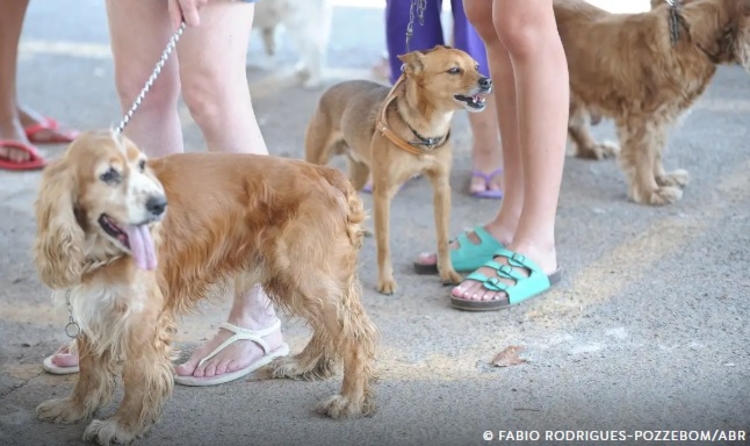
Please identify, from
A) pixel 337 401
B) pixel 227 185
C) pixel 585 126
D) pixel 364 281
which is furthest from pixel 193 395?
pixel 585 126

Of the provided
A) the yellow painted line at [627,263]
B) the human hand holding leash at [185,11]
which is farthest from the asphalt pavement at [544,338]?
the human hand holding leash at [185,11]

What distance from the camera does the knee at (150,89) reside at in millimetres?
3549

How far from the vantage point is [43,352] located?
3754mm

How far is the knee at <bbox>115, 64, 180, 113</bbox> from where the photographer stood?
3.55 m

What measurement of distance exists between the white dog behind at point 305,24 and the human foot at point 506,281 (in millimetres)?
3554

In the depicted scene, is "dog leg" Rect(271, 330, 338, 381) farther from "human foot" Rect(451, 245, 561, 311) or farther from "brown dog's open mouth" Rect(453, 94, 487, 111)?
"brown dog's open mouth" Rect(453, 94, 487, 111)

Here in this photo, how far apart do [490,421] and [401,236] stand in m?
1.92

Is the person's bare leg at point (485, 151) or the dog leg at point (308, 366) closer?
the dog leg at point (308, 366)

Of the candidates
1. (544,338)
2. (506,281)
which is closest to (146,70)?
(506,281)

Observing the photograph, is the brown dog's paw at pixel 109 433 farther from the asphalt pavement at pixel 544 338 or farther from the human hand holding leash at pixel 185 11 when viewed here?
the human hand holding leash at pixel 185 11

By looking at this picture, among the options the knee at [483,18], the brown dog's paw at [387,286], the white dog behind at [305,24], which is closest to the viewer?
the knee at [483,18]

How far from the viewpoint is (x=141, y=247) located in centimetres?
280

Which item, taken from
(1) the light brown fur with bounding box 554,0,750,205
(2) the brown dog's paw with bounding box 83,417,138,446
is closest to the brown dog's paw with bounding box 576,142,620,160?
(1) the light brown fur with bounding box 554,0,750,205

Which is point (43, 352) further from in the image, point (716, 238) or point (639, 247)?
point (716, 238)
